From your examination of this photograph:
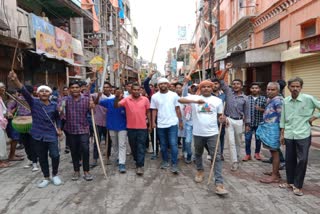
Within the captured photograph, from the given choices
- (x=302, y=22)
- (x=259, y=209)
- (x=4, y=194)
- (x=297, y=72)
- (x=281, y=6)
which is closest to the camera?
(x=259, y=209)

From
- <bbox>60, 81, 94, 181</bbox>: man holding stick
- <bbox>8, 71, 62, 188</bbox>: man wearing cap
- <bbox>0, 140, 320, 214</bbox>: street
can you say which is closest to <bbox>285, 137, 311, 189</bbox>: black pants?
<bbox>0, 140, 320, 214</bbox>: street

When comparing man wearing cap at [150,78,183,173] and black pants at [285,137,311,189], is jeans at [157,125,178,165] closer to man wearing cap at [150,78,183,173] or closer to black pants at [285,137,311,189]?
man wearing cap at [150,78,183,173]

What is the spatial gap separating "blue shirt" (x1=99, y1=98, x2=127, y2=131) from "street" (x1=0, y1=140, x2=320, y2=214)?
0.86m

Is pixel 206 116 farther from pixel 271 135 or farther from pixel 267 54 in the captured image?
pixel 267 54

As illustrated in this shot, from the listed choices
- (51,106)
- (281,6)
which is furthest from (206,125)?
(281,6)

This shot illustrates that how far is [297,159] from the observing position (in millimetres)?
5070

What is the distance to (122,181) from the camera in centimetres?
567

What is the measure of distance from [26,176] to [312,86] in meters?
10.3

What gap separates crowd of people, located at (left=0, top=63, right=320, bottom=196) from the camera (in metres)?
4.95

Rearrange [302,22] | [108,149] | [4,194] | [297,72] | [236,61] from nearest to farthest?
[4,194] < [108,149] < [302,22] < [297,72] < [236,61]

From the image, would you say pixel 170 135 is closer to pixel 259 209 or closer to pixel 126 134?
pixel 126 134

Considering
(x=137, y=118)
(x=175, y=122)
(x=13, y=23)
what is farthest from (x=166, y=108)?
(x=13, y=23)

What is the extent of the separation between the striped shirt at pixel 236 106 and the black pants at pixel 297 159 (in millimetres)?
1611

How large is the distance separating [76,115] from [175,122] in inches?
71.2
